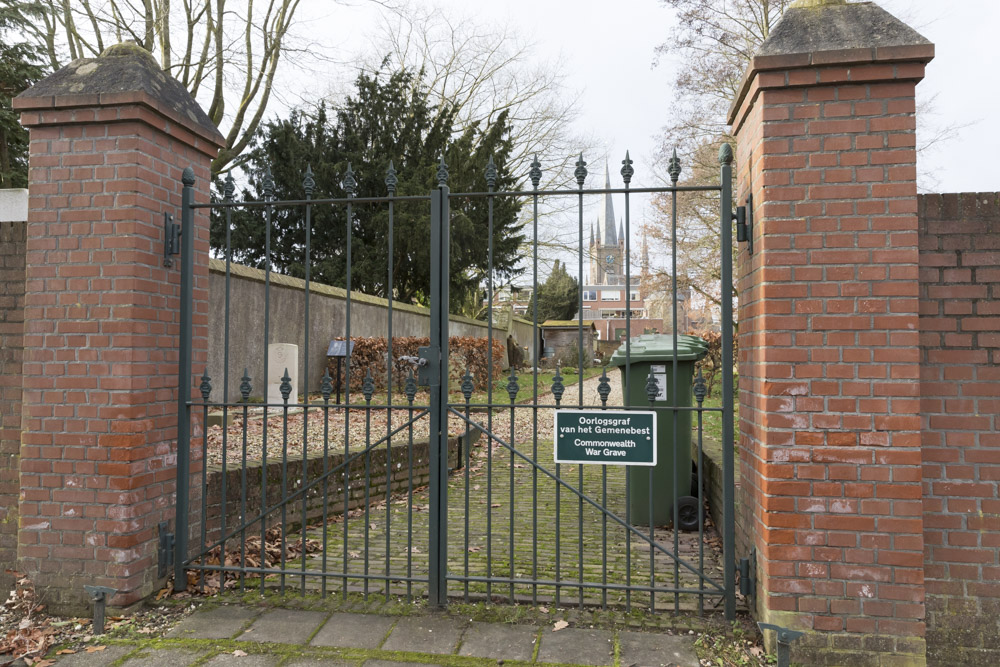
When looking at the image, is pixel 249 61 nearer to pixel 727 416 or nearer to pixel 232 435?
pixel 232 435

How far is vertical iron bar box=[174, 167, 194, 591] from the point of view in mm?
3703

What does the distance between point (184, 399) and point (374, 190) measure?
14520 mm

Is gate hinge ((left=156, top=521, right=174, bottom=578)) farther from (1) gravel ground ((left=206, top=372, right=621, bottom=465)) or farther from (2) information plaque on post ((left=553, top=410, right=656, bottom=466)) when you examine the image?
(2) information plaque on post ((left=553, top=410, right=656, bottom=466))

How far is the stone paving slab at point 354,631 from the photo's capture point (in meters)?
3.11

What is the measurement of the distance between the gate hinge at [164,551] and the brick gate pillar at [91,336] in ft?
0.19

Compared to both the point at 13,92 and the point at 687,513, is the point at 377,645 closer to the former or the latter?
the point at 687,513

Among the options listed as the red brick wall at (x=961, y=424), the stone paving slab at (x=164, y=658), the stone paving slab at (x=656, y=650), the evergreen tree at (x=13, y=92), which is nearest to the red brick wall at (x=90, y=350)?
the stone paving slab at (x=164, y=658)

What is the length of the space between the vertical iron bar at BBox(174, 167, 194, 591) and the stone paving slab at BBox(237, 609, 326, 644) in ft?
2.29

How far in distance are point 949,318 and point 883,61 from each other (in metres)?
1.23

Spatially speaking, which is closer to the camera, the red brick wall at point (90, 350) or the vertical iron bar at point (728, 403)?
the vertical iron bar at point (728, 403)

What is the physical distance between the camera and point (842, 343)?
2.94 meters

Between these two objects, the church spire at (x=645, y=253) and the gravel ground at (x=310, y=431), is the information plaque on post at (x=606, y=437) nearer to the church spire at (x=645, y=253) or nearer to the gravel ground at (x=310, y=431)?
the gravel ground at (x=310, y=431)

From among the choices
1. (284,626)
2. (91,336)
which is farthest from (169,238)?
(284,626)

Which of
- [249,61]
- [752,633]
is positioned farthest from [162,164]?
[249,61]
